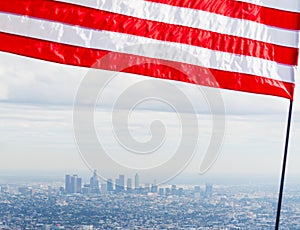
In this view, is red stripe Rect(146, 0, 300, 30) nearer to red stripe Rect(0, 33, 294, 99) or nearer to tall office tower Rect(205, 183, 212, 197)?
red stripe Rect(0, 33, 294, 99)

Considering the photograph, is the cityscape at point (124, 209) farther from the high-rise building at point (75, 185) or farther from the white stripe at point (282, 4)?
the white stripe at point (282, 4)

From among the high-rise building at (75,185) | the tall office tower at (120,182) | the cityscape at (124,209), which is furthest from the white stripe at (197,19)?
the cityscape at (124,209)

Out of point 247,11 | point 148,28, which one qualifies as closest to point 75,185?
point 247,11

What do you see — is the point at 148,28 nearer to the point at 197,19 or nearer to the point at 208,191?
the point at 197,19

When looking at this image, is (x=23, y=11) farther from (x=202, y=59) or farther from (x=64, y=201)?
(x=64, y=201)

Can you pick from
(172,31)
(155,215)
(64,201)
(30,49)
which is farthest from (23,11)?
(155,215)

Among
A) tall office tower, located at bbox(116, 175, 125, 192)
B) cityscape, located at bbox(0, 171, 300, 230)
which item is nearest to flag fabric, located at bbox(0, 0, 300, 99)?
tall office tower, located at bbox(116, 175, 125, 192)
